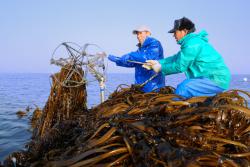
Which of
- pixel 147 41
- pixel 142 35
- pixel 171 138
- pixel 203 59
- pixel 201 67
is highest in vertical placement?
pixel 142 35

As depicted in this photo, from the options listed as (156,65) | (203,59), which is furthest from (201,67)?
(156,65)

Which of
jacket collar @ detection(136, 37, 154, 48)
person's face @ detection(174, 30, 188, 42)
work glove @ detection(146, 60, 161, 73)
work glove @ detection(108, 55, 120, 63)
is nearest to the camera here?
person's face @ detection(174, 30, 188, 42)

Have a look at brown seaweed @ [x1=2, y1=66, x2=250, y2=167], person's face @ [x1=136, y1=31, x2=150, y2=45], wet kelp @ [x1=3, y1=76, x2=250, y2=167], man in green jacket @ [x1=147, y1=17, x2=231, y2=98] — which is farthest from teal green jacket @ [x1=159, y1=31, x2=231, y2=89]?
person's face @ [x1=136, y1=31, x2=150, y2=45]

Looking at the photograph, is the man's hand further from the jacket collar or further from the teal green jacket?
the teal green jacket

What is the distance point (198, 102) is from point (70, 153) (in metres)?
1.40

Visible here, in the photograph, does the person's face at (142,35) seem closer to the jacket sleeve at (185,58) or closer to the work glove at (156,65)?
the work glove at (156,65)

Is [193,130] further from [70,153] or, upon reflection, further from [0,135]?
[0,135]

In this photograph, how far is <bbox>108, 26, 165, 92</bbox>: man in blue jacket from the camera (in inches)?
224

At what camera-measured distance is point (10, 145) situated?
6418mm

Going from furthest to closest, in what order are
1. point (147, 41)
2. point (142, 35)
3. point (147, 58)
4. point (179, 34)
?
point (142, 35)
point (147, 41)
point (147, 58)
point (179, 34)

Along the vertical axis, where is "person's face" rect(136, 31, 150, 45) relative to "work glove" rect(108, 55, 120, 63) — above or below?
above

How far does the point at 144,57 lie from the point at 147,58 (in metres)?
0.06

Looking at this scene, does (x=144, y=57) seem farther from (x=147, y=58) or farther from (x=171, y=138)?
(x=171, y=138)

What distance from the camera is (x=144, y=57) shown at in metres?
5.70
